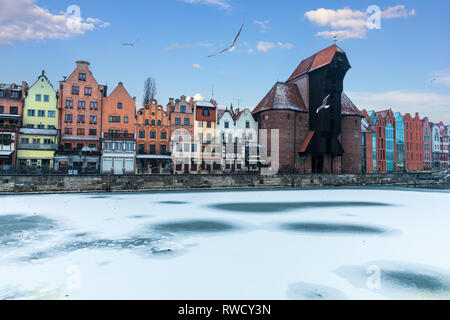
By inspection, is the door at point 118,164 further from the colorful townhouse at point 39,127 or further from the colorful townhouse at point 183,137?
the colorful townhouse at point 39,127

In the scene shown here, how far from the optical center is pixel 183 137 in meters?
48.1

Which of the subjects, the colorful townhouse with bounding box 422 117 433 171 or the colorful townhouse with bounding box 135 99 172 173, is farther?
the colorful townhouse with bounding box 422 117 433 171

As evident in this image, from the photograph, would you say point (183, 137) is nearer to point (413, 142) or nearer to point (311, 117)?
point (311, 117)

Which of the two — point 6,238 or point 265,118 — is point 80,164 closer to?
point 265,118

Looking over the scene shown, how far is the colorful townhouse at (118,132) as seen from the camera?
43625 mm

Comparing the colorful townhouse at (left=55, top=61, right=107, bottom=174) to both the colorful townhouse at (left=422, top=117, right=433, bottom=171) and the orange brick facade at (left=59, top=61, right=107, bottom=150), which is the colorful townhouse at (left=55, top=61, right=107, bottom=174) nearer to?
the orange brick facade at (left=59, top=61, right=107, bottom=150)

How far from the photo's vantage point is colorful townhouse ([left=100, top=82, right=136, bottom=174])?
143 feet

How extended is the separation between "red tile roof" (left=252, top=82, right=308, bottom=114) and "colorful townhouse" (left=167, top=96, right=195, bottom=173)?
1284cm

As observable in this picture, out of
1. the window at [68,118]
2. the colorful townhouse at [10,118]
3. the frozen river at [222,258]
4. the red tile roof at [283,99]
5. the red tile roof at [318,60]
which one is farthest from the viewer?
the red tile roof at [283,99]

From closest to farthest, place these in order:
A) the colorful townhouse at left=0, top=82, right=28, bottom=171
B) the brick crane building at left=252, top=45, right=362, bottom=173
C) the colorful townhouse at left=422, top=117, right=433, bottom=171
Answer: the colorful townhouse at left=0, top=82, right=28, bottom=171 < the brick crane building at left=252, top=45, right=362, bottom=173 < the colorful townhouse at left=422, top=117, right=433, bottom=171

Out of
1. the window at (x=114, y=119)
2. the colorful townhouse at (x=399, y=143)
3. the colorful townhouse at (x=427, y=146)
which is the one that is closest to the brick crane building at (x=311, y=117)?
the window at (x=114, y=119)

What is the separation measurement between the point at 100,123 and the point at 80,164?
7343mm

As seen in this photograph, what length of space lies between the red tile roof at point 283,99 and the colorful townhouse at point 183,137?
12.8 meters

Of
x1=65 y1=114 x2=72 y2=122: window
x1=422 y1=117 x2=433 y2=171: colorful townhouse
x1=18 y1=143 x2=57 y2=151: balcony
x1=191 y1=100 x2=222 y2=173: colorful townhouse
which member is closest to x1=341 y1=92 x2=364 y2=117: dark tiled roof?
x1=191 y1=100 x2=222 y2=173: colorful townhouse
